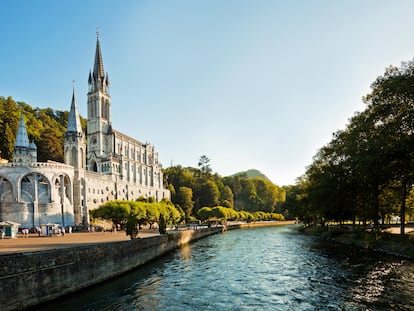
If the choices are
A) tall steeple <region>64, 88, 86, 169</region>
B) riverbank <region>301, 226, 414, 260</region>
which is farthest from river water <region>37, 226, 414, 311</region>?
tall steeple <region>64, 88, 86, 169</region>

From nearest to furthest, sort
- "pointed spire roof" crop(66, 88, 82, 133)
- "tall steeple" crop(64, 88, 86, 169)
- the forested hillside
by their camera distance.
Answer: "tall steeple" crop(64, 88, 86, 169)
"pointed spire roof" crop(66, 88, 82, 133)
the forested hillside

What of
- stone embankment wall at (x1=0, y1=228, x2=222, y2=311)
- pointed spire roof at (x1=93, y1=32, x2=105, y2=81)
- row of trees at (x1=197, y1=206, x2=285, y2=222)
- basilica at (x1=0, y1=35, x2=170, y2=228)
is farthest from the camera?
pointed spire roof at (x1=93, y1=32, x2=105, y2=81)

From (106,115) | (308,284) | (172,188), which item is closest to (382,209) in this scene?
(308,284)

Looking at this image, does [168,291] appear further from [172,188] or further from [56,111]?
[56,111]

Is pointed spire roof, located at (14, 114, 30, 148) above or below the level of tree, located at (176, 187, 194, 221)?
above

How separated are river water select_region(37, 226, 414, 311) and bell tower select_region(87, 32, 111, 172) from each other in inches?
2947

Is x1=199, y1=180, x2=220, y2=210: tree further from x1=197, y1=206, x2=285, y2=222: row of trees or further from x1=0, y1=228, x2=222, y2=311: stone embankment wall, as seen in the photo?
x1=0, y1=228, x2=222, y2=311: stone embankment wall

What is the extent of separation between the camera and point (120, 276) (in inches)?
1133

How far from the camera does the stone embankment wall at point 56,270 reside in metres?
18.4

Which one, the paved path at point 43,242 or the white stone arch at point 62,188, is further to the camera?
the white stone arch at point 62,188

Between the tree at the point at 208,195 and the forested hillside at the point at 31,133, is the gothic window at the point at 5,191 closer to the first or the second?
the forested hillside at the point at 31,133

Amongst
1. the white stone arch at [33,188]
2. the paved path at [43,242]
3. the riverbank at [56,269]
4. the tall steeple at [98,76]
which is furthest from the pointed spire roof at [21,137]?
the riverbank at [56,269]

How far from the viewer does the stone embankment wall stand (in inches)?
725

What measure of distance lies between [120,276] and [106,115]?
3510 inches
